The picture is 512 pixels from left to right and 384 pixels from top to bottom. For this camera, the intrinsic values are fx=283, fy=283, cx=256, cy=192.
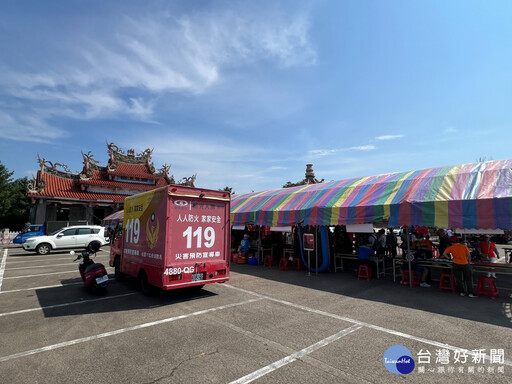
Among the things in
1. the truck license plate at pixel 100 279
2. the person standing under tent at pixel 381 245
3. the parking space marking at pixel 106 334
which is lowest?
the parking space marking at pixel 106 334

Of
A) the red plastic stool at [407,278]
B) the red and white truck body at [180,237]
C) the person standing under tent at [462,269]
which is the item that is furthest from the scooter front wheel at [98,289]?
the person standing under tent at [462,269]

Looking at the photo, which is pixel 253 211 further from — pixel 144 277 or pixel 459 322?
pixel 459 322

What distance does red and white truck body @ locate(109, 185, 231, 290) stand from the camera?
7.18 m

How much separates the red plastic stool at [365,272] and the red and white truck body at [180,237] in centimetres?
534

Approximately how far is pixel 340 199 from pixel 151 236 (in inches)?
283

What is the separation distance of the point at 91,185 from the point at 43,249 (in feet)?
46.3

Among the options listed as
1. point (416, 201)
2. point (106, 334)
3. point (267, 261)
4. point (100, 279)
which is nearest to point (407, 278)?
point (416, 201)

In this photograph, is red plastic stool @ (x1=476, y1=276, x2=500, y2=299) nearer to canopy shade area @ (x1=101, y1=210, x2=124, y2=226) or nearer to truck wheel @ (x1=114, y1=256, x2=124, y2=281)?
truck wheel @ (x1=114, y1=256, x2=124, y2=281)

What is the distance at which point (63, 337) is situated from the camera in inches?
203

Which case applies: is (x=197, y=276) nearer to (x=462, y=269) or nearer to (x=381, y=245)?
(x=462, y=269)

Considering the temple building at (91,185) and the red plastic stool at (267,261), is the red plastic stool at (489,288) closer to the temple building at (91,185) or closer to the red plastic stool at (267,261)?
the red plastic stool at (267,261)

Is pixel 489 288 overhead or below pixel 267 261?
overhead

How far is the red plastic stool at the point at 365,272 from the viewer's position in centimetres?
1030

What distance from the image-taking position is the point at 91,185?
104ft
